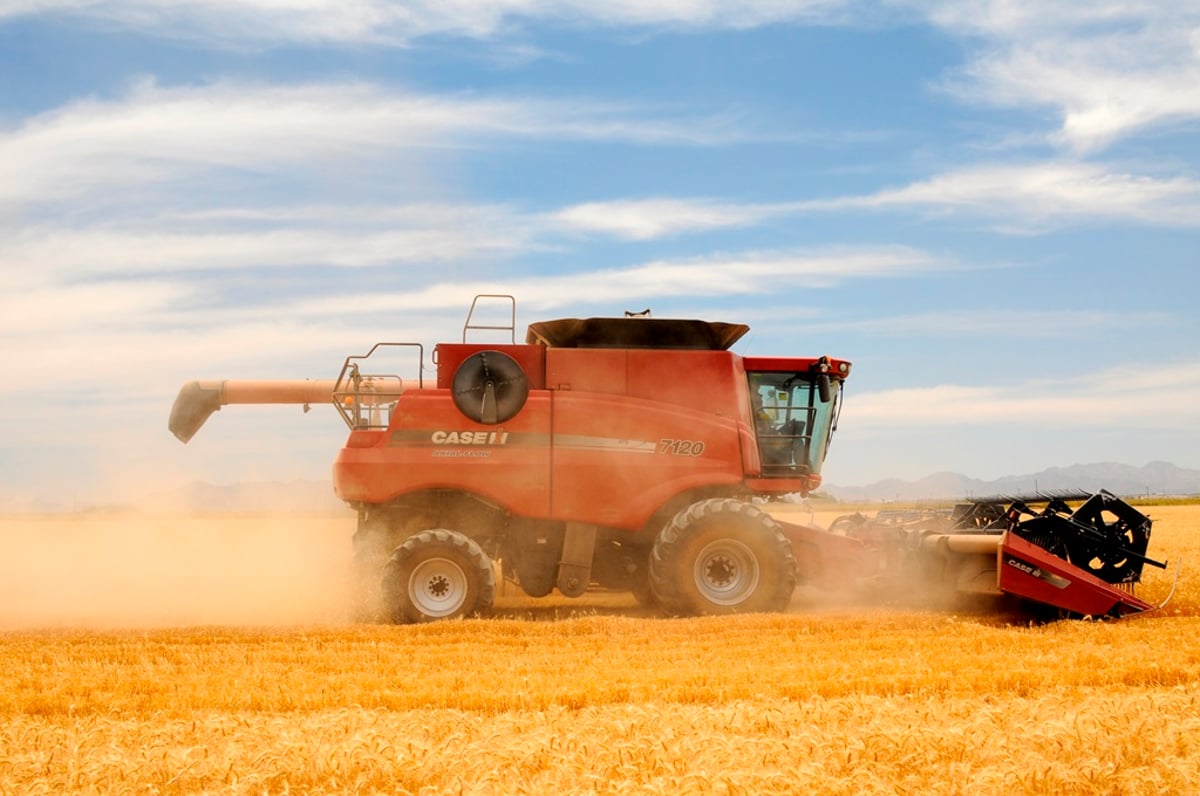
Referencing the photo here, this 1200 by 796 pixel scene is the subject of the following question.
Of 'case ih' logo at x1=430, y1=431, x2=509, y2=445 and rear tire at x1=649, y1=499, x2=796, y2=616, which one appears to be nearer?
rear tire at x1=649, y1=499, x2=796, y2=616

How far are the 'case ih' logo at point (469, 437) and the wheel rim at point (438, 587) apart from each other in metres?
1.20

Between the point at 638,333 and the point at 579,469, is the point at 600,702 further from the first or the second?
the point at 638,333

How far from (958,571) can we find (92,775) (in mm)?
8212

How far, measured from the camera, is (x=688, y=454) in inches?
454

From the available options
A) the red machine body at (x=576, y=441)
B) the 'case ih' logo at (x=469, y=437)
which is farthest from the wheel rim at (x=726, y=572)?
the 'case ih' logo at (x=469, y=437)

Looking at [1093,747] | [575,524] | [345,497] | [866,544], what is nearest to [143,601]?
[345,497]

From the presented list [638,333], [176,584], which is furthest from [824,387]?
[176,584]

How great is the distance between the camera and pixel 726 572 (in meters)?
11.2

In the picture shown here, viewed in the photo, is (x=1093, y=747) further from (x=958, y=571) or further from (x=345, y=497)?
(x=345, y=497)

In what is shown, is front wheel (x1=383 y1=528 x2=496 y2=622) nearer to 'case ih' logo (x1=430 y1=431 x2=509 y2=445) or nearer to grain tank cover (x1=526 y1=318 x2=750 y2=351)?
'case ih' logo (x1=430 y1=431 x2=509 y2=445)

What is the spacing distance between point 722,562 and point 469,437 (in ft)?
9.10

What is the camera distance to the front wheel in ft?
35.3

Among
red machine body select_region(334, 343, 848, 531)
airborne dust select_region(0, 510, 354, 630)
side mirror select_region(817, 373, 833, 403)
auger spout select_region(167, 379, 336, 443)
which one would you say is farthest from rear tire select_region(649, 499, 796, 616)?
auger spout select_region(167, 379, 336, 443)

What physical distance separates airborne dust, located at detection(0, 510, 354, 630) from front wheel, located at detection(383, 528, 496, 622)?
0.73m
